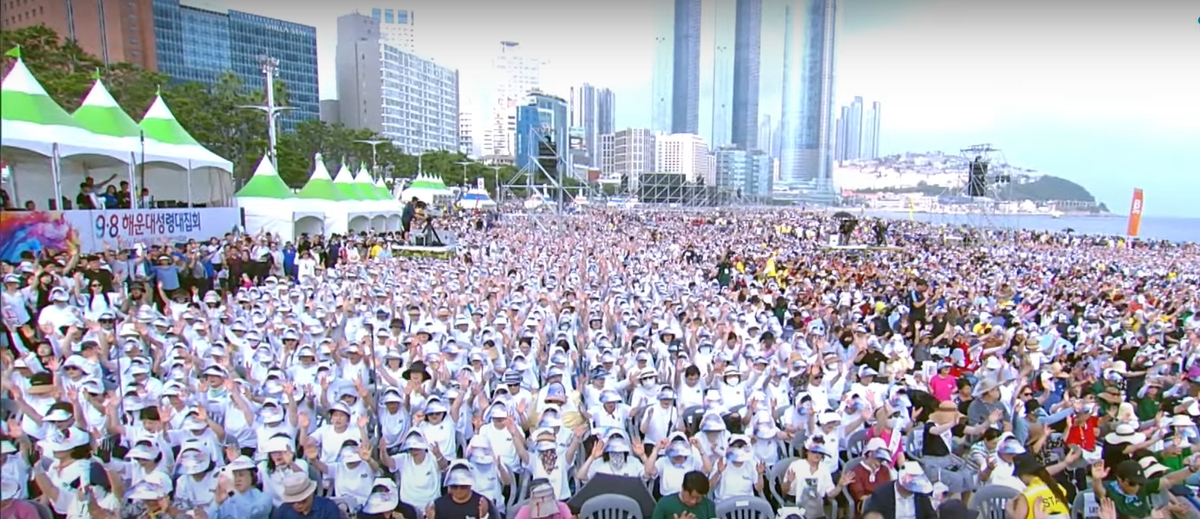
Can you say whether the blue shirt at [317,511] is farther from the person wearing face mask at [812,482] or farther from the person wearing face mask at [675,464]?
the person wearing face mask at [812,482]

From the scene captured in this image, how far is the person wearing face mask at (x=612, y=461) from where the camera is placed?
441cm

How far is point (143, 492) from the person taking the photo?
12.6 ft

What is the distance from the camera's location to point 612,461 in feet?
14.6

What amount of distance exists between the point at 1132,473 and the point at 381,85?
106m

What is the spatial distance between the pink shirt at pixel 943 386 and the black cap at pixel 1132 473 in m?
1.79

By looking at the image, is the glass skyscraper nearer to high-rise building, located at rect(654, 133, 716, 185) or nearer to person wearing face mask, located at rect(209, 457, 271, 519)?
high-rise building, located at rect(654, 133, 716, 185)

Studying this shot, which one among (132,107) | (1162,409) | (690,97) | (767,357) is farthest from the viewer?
(690,97)

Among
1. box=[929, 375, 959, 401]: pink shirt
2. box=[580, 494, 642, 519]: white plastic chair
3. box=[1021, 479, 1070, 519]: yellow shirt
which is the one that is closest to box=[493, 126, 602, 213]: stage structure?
box=[929, 375, 959, 401]: pink shirt

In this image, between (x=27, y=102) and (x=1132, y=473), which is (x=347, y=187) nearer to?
(x=27, y=102)

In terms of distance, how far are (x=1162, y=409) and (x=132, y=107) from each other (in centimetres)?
3328

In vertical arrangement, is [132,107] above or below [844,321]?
above

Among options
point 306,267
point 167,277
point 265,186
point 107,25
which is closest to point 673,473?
point 167,277

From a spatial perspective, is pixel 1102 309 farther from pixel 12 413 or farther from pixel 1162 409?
pixel 12 413

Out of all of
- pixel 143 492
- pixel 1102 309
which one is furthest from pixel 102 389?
pixel 1102 309
